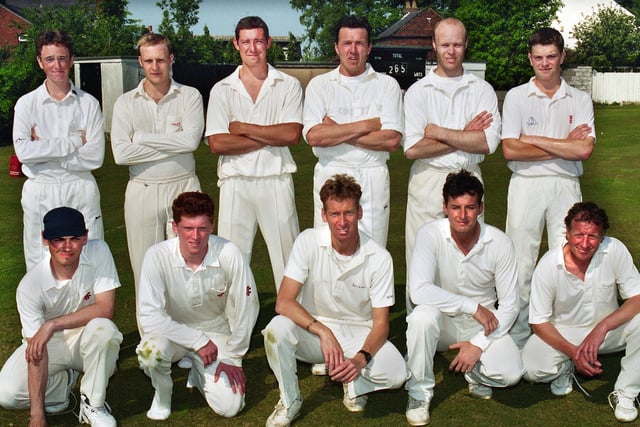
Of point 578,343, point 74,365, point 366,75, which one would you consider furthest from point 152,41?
point 578,343

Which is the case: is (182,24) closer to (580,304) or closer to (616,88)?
(616,88)

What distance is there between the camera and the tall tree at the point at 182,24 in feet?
216

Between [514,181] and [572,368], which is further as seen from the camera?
[514,181]

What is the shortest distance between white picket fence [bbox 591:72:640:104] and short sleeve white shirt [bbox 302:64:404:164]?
155 feet

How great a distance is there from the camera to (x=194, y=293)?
665 cm

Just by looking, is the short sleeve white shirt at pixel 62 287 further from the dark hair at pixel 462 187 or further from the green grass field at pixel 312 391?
the dark hair at pixel 462 187

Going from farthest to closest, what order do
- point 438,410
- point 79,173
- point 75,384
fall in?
point 79,173, point 75,384, point 438,410

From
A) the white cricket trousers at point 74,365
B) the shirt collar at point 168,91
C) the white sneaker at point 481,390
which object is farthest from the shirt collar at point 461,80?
the white cricket trousers at point 74,365

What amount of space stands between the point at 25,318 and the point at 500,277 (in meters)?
3.63

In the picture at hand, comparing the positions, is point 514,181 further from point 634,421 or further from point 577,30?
point 577,30

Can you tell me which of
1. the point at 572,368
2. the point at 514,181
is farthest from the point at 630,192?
the point at 572,368

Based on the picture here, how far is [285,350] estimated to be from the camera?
616cm

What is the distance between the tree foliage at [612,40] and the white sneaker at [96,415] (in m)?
60.6

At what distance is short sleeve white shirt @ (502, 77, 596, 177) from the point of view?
302 inches
